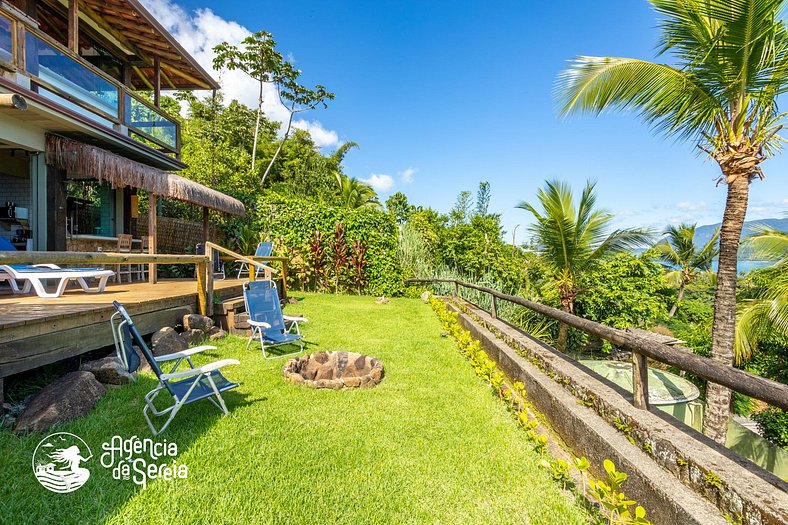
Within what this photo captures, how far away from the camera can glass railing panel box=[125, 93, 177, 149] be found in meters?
9.18

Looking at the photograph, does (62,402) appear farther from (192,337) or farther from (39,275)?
(39,275)

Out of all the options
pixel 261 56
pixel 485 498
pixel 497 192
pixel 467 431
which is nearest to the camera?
pixel 485 498

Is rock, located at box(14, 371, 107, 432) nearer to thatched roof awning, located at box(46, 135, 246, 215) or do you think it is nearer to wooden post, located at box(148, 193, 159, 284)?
wooden post, located at box(148, 193, 159, 284)

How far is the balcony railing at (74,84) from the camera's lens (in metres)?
6.26

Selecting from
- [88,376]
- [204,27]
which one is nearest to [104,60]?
[88,376]

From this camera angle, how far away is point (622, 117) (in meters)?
6.68

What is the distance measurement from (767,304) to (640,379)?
8.28m

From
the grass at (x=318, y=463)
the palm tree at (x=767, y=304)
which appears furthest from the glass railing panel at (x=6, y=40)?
the palm tree at (x=767, y=304)

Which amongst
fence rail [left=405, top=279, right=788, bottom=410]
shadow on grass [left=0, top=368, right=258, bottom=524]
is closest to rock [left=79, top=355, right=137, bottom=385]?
shadow on grass [left=0, top=368, right=258, bottom=524]

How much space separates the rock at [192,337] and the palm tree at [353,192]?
15327 mm

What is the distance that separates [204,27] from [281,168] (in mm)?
9249

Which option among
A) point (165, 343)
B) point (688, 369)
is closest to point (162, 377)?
point (165, 343)

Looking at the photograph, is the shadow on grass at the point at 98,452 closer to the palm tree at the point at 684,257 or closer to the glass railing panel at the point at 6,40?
the glass railing panel at the point at 6,40

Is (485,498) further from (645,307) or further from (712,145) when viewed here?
(645,307)
